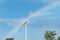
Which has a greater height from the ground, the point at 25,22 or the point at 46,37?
the point at 25,22

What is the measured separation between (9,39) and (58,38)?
5.39 meters

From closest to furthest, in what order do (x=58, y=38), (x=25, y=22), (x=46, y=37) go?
(x=25, y=22)
(x=58, y=38)
(x=46, y=37)

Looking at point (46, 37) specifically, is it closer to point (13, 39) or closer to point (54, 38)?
point (54, 38)

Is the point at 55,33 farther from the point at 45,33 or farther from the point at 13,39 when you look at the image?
the point at 13,39

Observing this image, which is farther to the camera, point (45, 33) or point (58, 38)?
point (45, 33)

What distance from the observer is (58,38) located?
18016mm

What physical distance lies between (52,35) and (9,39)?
16.1 ft

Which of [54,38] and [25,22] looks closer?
[25,22]

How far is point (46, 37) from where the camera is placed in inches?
760

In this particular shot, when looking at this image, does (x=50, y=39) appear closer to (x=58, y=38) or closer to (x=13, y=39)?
(x=58, y=38)

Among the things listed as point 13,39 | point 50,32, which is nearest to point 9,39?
point 13,39

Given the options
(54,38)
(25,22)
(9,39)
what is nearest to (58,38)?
(54,38)

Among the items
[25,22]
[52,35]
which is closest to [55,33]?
[52,35]

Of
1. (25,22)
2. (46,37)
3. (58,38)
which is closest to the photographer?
(25,22)
